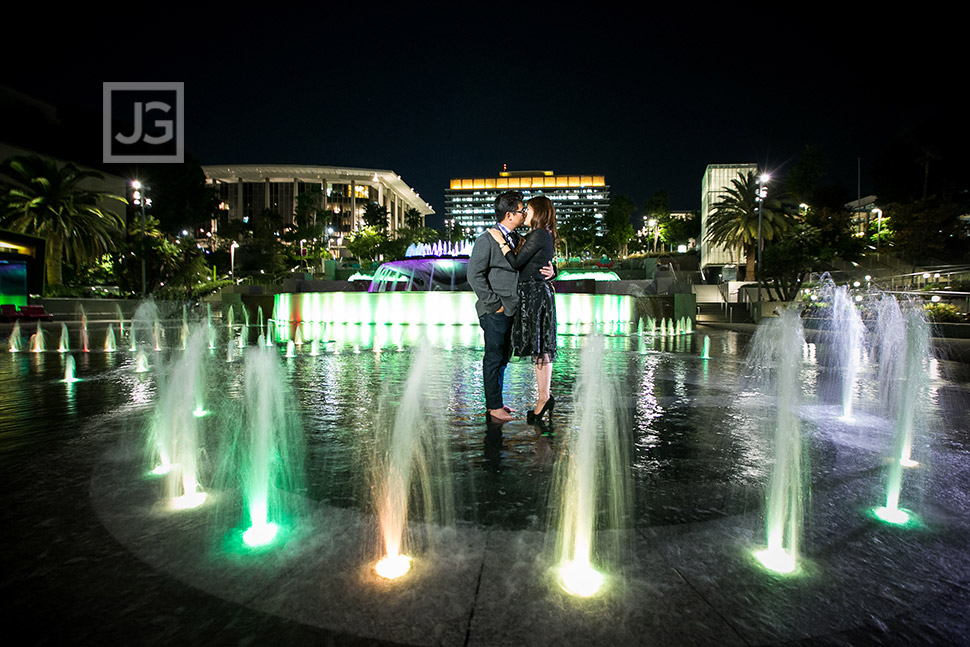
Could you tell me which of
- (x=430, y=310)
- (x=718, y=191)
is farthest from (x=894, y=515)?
(x=718, y=191)

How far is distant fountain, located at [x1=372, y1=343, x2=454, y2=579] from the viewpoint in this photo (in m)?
2.32

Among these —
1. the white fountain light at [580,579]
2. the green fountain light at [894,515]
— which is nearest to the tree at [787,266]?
the green fountain light at [894,515]

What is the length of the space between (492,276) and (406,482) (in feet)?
6.32

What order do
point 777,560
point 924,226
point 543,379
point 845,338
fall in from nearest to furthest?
point 777,560 < point 543,379 < point 845,338 < point 924,226

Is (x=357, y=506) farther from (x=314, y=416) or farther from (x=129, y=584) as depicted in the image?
(x=314, y=416)

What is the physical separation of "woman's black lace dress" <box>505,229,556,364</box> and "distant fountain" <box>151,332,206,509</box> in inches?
93.5

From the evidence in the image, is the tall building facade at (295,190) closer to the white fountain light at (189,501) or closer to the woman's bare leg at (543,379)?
the woman's bare leg at (543,379)

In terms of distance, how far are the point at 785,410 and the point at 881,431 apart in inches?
79.5

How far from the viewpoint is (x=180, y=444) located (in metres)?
3.73

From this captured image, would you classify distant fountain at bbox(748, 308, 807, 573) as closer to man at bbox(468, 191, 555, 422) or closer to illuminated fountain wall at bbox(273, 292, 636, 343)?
man at bbox(468, 191, 555, 422)

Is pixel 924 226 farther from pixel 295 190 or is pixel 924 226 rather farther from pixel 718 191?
pixel 295 190

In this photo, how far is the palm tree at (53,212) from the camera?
108 feet

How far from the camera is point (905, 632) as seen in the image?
1.77 m

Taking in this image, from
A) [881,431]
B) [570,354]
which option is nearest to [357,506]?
[881,431]
